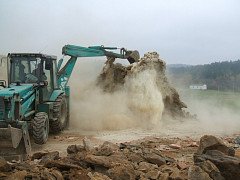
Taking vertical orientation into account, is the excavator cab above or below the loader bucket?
above

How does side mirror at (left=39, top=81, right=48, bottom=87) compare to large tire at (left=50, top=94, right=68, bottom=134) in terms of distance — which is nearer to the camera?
side mirror at (left=39, top=81, right=48, bottom=87)

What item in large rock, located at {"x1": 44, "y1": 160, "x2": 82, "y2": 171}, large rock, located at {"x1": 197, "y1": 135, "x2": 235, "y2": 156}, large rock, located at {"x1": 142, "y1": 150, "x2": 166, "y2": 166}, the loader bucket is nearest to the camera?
large rock, located at {"x1": 44, "y1": 160, "x2": 82, "y2": 171}

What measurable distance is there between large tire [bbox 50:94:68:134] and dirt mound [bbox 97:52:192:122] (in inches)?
125

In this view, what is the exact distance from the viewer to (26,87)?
39.4 feet

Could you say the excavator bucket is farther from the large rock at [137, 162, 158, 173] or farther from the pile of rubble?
the large rock at [137, 162, 158, 173]

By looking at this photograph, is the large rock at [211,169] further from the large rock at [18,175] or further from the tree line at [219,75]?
the tree line at [219,75]

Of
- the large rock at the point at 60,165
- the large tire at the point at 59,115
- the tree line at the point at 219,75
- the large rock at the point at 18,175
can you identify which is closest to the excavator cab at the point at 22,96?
the large tire at the point at 59,115

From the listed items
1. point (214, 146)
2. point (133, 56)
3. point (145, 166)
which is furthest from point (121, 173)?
point (133, 56)

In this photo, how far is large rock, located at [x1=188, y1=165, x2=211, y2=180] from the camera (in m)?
7.42

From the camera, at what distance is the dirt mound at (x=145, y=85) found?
54.9ft

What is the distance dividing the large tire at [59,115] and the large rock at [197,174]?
6.57 metres

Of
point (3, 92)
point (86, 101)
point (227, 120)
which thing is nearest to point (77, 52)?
point (86, 101)

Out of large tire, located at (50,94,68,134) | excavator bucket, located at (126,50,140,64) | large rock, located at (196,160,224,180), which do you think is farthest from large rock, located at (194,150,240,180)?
excavator bucket, located at (126,50,140,64)

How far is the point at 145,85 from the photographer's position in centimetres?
1694
